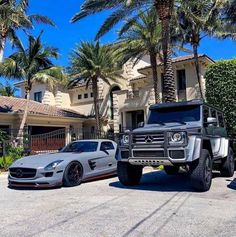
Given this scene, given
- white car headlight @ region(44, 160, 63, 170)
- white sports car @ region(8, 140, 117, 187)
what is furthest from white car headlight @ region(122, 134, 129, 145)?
white car headlight @ region(44, 160, 63, 170)

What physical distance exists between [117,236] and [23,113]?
78.0ft

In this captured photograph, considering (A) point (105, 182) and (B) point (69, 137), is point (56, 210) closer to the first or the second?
(A) point (105, 182)

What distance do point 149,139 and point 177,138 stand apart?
28.8 inches

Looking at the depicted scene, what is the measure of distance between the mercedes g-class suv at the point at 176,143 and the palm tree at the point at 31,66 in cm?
1678

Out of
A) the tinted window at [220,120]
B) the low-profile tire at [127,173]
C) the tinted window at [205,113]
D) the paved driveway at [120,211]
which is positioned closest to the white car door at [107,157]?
the paved driveway at [120,211]

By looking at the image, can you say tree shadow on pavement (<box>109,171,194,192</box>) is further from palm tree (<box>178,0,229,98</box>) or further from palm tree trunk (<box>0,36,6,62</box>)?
palm tree trunk (<box>0,36,6,62</box>)

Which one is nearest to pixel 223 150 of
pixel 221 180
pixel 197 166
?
pixel 221 180

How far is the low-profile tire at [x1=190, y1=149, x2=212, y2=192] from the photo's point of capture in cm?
870

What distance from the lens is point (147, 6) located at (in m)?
17.0

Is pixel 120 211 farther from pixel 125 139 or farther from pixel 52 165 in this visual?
pixel 52 165

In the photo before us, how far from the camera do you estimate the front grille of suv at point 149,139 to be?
8961 millimetres

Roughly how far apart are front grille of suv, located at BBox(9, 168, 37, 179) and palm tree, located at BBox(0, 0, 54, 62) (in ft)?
48.4

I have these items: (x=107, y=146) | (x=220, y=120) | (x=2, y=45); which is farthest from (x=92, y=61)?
(x=220, y=120)

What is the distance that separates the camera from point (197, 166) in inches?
347
